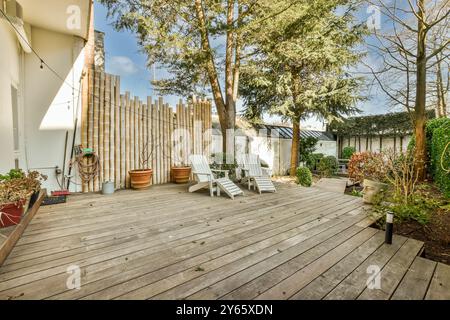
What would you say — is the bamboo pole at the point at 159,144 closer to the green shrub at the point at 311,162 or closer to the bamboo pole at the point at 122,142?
the bamboo pole at the point at 122,142

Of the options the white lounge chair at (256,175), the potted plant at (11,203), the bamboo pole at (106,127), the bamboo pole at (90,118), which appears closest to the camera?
the potted plant at (11,203)

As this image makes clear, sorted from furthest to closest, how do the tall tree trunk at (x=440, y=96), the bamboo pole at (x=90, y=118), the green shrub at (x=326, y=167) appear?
1. the green shrub at (x=326, y=167)
2. the tall tree trunk at (x=440, y=96)
3. the bamboo pole at (x=90, y=118)

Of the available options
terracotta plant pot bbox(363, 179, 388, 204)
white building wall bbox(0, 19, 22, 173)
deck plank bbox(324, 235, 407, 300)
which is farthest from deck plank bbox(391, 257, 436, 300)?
white building wall bbox(0, 19, 22, 173)

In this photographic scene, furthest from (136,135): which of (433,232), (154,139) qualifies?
Answer: (433,232)

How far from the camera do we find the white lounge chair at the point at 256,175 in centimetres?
559

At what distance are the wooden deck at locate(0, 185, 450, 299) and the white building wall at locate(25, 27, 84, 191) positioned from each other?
1641 mm

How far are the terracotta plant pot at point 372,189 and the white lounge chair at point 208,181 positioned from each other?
8.41 ft

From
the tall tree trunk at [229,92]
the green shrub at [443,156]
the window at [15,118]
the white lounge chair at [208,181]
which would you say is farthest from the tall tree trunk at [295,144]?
the window at [15,118]

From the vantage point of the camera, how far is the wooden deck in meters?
1.76

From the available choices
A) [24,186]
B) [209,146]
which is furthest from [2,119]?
[209,146]

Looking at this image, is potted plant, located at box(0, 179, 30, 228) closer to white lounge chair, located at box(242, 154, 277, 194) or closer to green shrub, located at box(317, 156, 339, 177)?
white lounge chair, located at box(242, 154, 277, 194)

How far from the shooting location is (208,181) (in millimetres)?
5359

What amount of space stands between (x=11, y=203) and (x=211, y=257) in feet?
7.78

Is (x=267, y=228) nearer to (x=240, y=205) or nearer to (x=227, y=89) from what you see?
(x=240, y=205)
